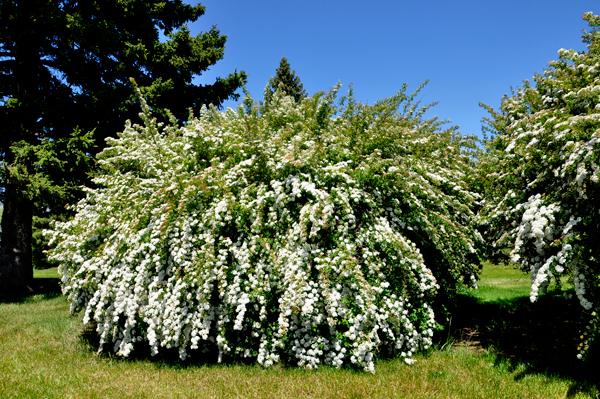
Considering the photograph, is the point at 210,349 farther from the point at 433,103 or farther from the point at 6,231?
the point at 6,231

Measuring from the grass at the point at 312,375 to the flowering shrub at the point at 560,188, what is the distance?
0.76 metres

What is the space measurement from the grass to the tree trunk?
6389 mm

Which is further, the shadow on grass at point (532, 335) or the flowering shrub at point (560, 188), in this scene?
the shadow on grass at point (532, 335)

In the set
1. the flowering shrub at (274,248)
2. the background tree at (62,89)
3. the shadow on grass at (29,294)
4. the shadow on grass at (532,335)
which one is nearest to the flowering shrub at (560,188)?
the shadow on grass at (532,335)

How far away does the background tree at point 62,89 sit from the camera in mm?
9906

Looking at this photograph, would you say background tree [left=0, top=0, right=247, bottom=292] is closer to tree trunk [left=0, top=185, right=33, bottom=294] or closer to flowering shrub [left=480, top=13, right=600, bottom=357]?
tree trunk [left=0, top=185, right=33, bottom=294]

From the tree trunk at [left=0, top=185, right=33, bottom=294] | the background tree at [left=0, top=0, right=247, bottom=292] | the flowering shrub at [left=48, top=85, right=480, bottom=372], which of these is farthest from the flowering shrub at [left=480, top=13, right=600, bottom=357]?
the tree trunk at [left=0, top=185, right=33, bottom=294]

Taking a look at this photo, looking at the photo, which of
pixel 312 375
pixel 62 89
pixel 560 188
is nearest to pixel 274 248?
pixel 312 375

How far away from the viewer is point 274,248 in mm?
4188

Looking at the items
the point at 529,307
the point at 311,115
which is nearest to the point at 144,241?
the point at 311,115

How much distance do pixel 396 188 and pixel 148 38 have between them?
11.9 meters

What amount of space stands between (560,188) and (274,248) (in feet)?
9.96

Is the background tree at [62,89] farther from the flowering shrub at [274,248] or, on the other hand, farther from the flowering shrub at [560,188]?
the flowering shrub at [560,188]

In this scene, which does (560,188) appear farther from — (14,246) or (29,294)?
(14,246)
